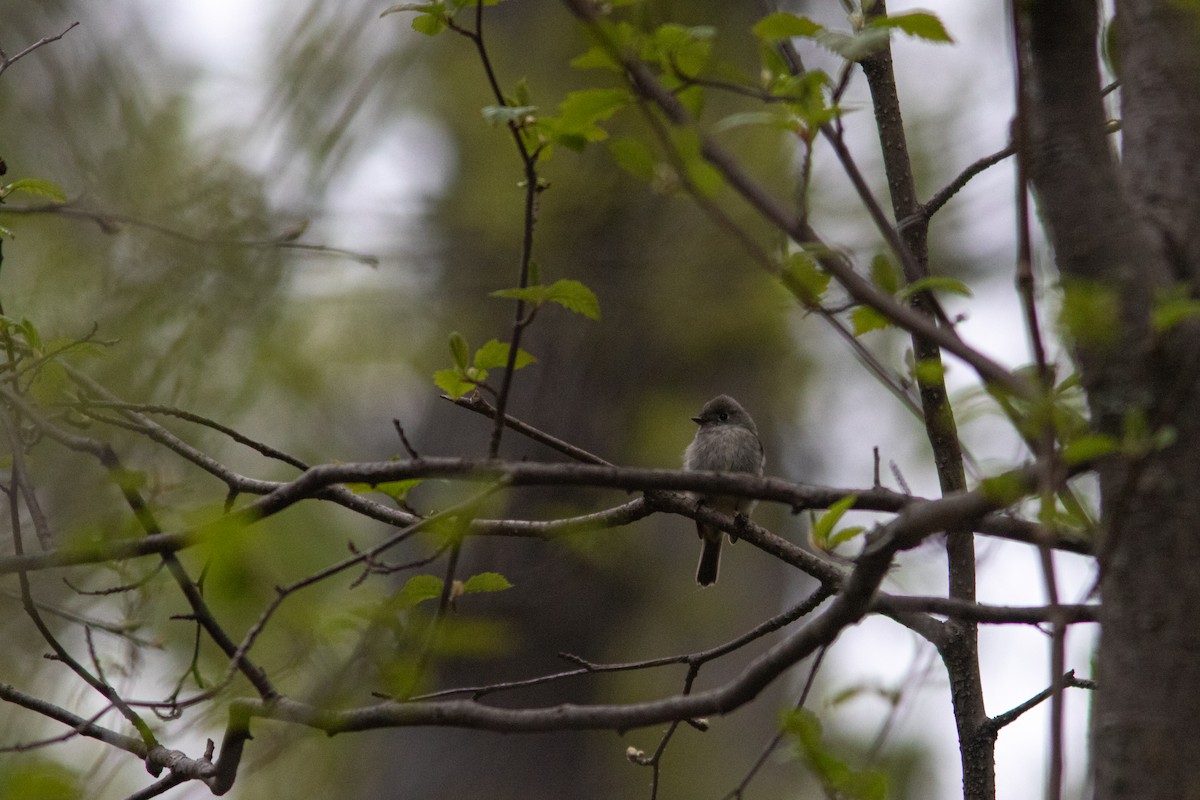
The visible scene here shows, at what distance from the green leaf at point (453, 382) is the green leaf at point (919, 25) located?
95 cm

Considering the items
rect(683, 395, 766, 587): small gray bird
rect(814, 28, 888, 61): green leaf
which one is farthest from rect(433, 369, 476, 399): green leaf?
rect(683, 395, 766, 587): small gray bird

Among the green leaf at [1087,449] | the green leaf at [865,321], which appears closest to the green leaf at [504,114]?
the green leaf at [865,321]

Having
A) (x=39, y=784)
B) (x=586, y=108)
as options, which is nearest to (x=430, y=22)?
(x=586, y=108)

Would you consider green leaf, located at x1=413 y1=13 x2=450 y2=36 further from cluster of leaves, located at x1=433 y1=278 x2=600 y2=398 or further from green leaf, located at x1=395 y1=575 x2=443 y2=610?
green leaf, located at x1=395 y1=575 x2=443 y2=610

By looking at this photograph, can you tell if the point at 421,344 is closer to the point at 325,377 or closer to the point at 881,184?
the point at 325,377

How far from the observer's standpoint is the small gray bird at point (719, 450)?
4.98 metres

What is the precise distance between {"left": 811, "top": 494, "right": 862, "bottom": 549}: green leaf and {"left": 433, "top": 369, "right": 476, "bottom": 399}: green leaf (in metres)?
0.69

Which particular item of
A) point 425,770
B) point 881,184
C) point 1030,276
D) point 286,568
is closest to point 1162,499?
point 1030,276

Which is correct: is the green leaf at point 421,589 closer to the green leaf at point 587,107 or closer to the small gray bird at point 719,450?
the green leaf at point 587,107

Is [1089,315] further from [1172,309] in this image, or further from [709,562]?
[709,562]

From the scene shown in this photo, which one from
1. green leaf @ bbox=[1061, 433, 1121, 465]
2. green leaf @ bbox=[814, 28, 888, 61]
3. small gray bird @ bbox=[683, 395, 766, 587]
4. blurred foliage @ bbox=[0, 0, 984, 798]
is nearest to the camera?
green leaf @ bbox=[1061, 433, 1121, 465]

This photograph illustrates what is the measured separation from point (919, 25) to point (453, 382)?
1012 millimetres

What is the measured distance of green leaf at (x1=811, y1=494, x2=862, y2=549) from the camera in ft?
5.59

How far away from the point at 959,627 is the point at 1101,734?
1.13 meters
